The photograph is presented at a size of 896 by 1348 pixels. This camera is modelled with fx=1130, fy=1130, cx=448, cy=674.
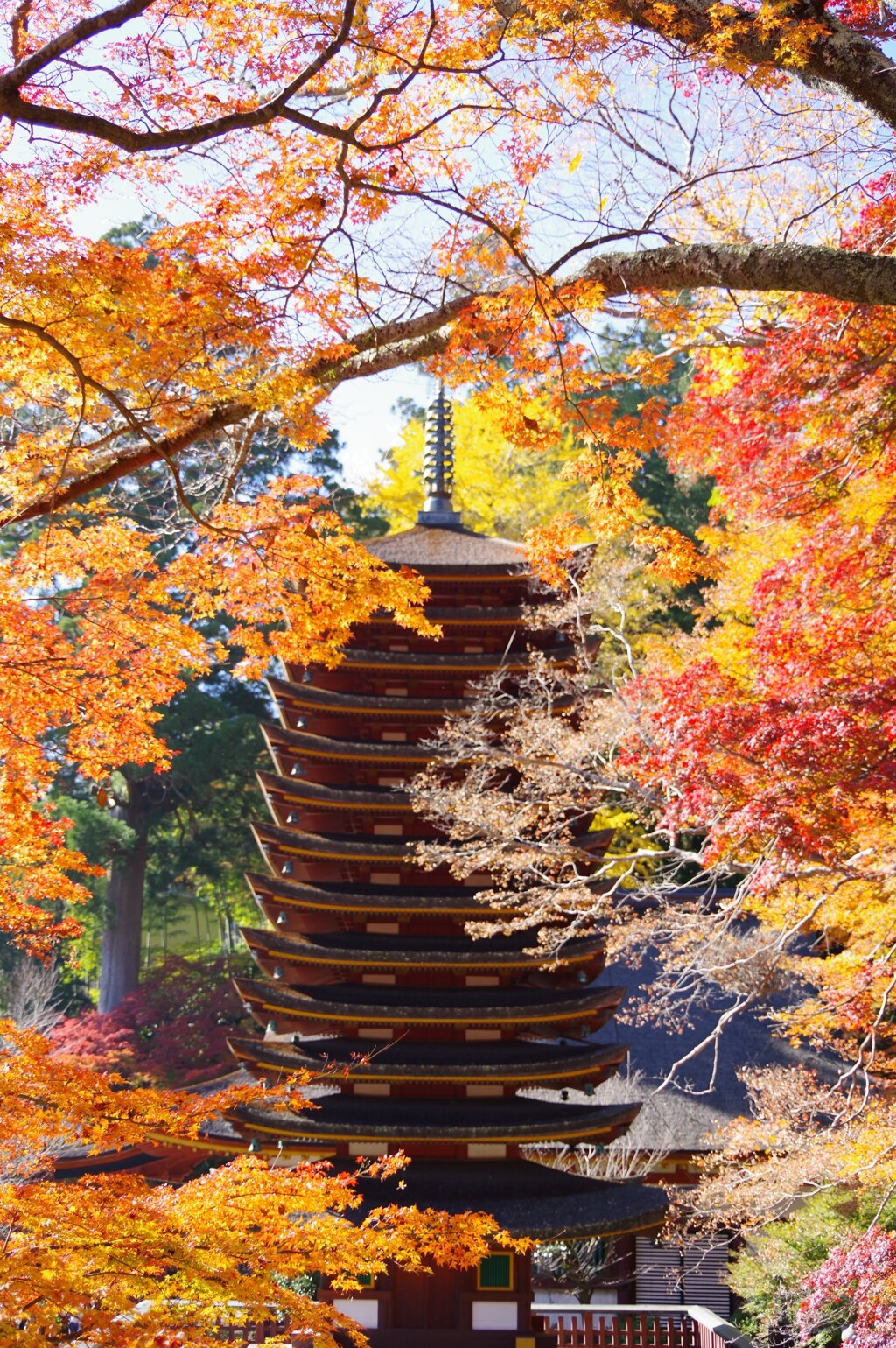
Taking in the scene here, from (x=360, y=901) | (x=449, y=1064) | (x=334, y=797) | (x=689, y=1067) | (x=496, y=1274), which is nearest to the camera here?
(x=496, y=1274)

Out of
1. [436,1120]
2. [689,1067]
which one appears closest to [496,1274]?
[436,1120]

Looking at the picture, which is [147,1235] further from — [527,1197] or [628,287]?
[527,1197]

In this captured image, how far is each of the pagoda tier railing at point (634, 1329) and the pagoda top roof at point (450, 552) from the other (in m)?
7.16

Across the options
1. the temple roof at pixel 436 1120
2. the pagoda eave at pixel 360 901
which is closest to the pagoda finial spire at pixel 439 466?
the pagoda eave at pixel 360 901

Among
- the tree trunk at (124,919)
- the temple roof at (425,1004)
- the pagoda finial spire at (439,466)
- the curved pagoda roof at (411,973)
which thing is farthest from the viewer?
the tree trunk at (124,919)

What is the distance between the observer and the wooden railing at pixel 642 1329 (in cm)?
988

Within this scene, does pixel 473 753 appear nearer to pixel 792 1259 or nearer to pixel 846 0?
pixel 792 1259

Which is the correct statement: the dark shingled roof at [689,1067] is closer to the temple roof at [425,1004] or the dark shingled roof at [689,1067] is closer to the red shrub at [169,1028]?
the temple roof at [425,1004]

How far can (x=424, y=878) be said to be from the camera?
11.5 meters

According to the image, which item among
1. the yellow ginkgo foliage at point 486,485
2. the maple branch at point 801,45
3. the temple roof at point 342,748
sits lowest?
the temple roof at point 342,748

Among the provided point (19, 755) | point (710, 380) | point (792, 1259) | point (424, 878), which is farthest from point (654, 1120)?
point (19, 755)

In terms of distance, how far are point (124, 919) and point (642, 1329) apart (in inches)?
572

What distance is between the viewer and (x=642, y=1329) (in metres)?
10.5

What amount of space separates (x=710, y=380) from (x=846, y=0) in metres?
4.63
